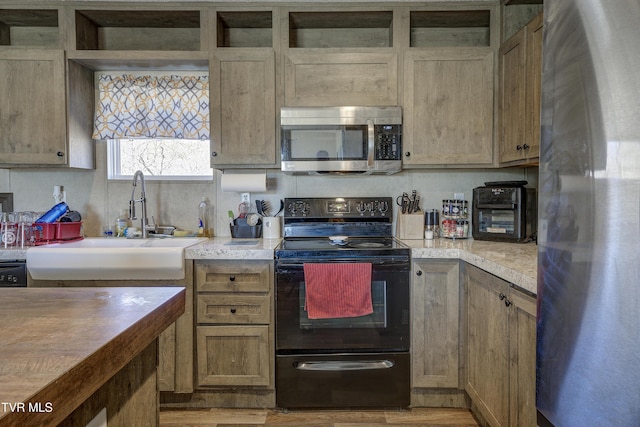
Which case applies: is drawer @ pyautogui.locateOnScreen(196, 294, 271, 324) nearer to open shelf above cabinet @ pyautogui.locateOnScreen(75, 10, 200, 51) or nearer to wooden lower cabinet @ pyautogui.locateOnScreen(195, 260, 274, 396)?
wooden lower cabinet @ pyautogui.locateOnScreen(195, 260, 274, 396)

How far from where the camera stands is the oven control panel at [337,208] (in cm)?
259

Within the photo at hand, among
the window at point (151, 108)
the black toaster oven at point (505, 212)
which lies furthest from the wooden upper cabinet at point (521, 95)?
the window at point (151, 108)

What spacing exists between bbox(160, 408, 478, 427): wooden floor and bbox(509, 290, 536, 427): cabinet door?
0.62m

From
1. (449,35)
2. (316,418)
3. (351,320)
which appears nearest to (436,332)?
(351,320)

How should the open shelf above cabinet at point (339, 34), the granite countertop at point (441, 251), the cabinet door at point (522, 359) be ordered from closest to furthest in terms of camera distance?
the cabinet door at point (522, 359) < the granite countertop at point (441, 251) < the open shelf above cabinet at point (339, 34)

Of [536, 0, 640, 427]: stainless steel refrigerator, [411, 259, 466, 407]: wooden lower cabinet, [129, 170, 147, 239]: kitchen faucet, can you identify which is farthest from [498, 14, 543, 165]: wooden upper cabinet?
[129, 170, 147, 239]: kitchen faucet

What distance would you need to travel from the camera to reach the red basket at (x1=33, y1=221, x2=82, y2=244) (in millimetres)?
2307

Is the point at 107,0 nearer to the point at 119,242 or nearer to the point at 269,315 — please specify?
the point at 119,242

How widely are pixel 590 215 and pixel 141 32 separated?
2933mm

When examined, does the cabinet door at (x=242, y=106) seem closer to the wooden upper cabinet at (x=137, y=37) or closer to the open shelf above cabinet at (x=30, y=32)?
the wooden upper cabinet at (x=137, y=37)

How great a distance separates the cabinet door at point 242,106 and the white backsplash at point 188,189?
13.1 inches

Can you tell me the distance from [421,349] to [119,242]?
1.96 m

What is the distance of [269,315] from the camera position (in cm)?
208

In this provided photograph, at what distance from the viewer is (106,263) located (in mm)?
2029
